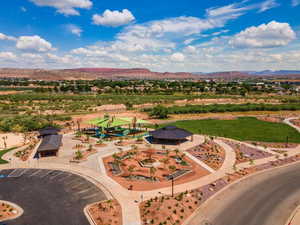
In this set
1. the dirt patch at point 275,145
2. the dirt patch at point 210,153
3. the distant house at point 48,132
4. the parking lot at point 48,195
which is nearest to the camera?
the parking lot at point 48,195

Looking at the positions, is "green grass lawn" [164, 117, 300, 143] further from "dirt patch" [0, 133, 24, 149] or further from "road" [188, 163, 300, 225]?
"dirt patch" [0, 133, 24, 149]

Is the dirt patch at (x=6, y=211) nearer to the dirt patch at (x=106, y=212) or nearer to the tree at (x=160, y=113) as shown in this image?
the dirt patch at (x=106, y=212)

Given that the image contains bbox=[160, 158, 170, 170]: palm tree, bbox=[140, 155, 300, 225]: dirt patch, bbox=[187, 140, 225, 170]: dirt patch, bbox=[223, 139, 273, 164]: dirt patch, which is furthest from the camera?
bbox=[223, 139, 273, 164]: dirt patch

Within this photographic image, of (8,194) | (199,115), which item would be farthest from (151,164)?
(199,115)

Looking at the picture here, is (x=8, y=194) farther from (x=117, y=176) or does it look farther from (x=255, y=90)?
(x=255, y=90)

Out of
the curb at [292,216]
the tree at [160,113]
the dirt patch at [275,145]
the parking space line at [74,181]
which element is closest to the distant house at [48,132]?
the parking space line at [74,181]

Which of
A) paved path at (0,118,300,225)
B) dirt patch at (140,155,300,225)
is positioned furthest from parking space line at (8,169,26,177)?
dirt patch at (140,155,300,225)
